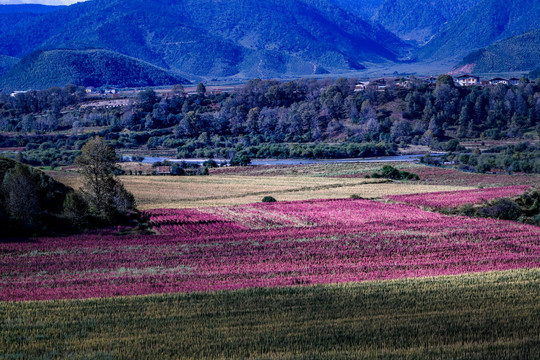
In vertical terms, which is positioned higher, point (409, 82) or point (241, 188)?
point (409, 82)

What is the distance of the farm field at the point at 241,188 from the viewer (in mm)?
45875

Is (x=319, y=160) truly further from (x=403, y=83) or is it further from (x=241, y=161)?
(x=403, y=83)

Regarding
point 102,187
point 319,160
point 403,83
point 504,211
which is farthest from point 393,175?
point 403,83

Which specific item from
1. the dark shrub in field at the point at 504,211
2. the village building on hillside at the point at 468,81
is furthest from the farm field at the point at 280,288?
the village building on hillside at the point at 468,81

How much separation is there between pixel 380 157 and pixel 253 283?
70128 mm

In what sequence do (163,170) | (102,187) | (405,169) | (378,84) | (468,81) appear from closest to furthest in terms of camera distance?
(102,187)
(405,169)
(163,170)
(378,84)
(468,81)

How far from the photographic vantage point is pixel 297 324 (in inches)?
632

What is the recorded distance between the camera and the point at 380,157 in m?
88.1

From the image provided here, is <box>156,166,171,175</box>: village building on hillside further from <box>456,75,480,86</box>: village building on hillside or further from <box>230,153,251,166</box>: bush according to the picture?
<box>456,75,480,86</box>: village building on hillside

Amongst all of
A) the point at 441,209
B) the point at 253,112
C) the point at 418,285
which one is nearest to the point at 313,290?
the point at 418,285

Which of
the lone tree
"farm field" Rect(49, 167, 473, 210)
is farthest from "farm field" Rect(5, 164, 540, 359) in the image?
"farm field" Rect(49, 167, 473, 210)

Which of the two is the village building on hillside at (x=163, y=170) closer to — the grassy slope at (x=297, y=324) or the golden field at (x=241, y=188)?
the golden field at (x=241, y=188)

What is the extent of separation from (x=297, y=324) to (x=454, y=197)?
28889 mm

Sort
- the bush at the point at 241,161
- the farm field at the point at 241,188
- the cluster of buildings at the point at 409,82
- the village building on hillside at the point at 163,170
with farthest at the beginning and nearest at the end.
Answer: the cluster of buildings at the point at 409,82 < the bush at the point at 241,161 < the village building on hillside at the point at 163,170 < the farm field at the point at 241,188
